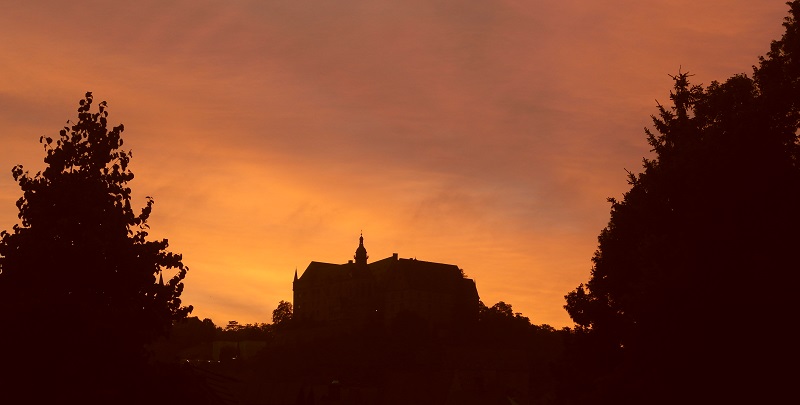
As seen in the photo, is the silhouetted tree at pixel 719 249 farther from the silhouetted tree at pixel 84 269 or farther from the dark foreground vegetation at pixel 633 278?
the silhouetted tree at pixel 84 269

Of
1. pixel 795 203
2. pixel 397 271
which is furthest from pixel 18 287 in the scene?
pixel 397 271

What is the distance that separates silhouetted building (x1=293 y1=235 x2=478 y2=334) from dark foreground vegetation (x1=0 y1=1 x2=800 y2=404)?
143726 millimetres

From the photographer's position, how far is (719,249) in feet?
92.3

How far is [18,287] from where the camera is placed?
1809 cm

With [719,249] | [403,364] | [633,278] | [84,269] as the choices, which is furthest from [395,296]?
[84,269]

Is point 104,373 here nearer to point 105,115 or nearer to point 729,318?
point 105,115

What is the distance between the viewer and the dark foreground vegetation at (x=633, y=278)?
1767 centimetres

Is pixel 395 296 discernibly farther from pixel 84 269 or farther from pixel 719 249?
pixel 84 269

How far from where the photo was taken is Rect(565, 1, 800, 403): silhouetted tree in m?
26.8

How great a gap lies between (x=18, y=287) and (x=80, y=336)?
5.26 feet

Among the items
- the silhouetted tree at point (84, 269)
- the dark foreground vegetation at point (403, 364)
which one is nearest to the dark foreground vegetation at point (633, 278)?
the silhouetted tree at point (84, 269)

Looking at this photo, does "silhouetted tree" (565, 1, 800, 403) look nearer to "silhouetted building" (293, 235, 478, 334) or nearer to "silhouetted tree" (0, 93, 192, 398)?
"silhouetted tree" (0, 93, 192, 398)

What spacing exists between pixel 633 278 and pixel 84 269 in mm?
23570

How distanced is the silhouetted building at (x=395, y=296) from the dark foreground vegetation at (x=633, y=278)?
14373 centimetres
